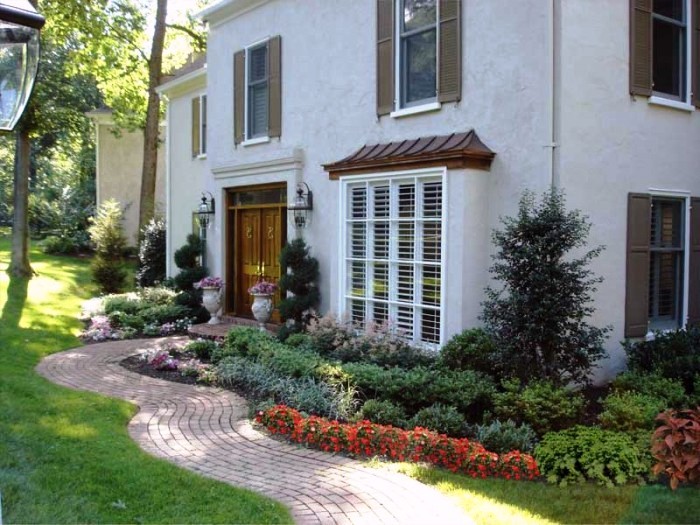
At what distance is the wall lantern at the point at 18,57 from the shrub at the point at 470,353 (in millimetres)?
5432

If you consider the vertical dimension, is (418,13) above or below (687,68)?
above

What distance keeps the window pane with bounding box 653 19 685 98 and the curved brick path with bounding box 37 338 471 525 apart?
639 cm

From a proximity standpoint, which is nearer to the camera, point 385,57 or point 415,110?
point 415,110

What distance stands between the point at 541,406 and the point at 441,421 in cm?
91

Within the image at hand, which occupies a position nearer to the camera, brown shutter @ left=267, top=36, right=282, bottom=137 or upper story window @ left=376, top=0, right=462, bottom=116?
upper story window @ left=376, top=0, right=462, bottom=116

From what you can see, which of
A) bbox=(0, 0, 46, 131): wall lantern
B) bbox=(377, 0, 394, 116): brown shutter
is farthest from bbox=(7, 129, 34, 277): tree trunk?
bbox=(0, 0, 46, 131): wall lantern

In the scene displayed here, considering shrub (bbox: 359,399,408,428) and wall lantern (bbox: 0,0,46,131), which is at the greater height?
wall lantern (bbox: 0,0,46,131)

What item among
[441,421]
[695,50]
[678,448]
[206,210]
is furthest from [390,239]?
[206,210]

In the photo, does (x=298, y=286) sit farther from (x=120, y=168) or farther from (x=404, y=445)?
(x=120, y=168)

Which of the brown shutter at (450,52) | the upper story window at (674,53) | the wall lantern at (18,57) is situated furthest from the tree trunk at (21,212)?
the wall lantern at (18,57)

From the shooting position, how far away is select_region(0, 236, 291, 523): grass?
434 centimetres

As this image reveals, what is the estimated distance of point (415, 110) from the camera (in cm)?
891

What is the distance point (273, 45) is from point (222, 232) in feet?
12.0

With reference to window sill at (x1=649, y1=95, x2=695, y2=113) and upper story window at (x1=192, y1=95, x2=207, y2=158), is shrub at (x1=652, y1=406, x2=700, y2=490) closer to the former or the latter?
window sill at (x1=649, y1=95, x2=695, y2=113)
